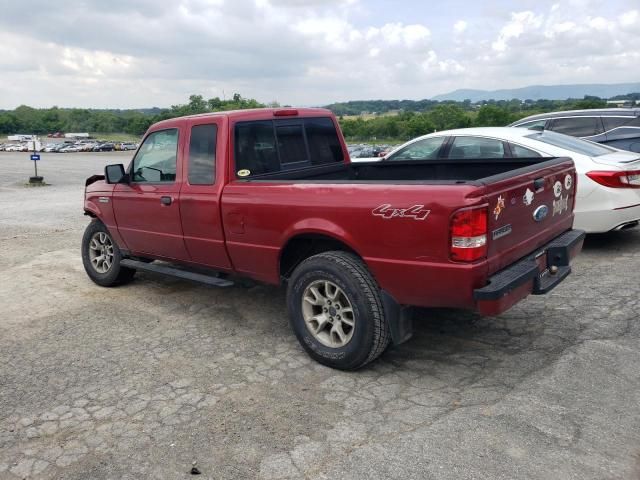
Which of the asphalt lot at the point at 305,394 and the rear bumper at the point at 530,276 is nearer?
the asphalt lot at the point at 305,394

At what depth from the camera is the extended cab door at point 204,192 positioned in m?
4.78

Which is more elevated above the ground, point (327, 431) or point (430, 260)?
point (430, 260)

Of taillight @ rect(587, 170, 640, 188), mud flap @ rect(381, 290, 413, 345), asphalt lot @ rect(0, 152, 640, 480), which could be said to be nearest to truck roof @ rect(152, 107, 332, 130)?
asphalt lot @ rect(0, 152, 640, 480)

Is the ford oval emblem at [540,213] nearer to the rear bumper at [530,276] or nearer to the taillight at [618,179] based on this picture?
the rear bumper at [530,276]

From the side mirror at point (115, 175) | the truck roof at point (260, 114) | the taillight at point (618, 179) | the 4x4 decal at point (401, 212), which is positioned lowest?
the taillight at point (618, 179)

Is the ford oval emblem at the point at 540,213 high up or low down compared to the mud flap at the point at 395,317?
up

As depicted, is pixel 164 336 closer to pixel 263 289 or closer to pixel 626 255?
pixel 263 289

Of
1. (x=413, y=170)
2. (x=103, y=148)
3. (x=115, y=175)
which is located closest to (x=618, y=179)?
(x=413, y=170)

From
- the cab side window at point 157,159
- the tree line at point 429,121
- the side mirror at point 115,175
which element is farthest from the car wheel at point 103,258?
the tree line at point 429,121

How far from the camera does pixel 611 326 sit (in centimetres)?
457

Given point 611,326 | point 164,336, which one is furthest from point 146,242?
point 611,326

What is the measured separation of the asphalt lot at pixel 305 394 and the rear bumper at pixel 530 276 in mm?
577

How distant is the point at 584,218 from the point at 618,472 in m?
4.31

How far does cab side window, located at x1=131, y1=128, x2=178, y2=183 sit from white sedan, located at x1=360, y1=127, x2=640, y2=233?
7.94ft
